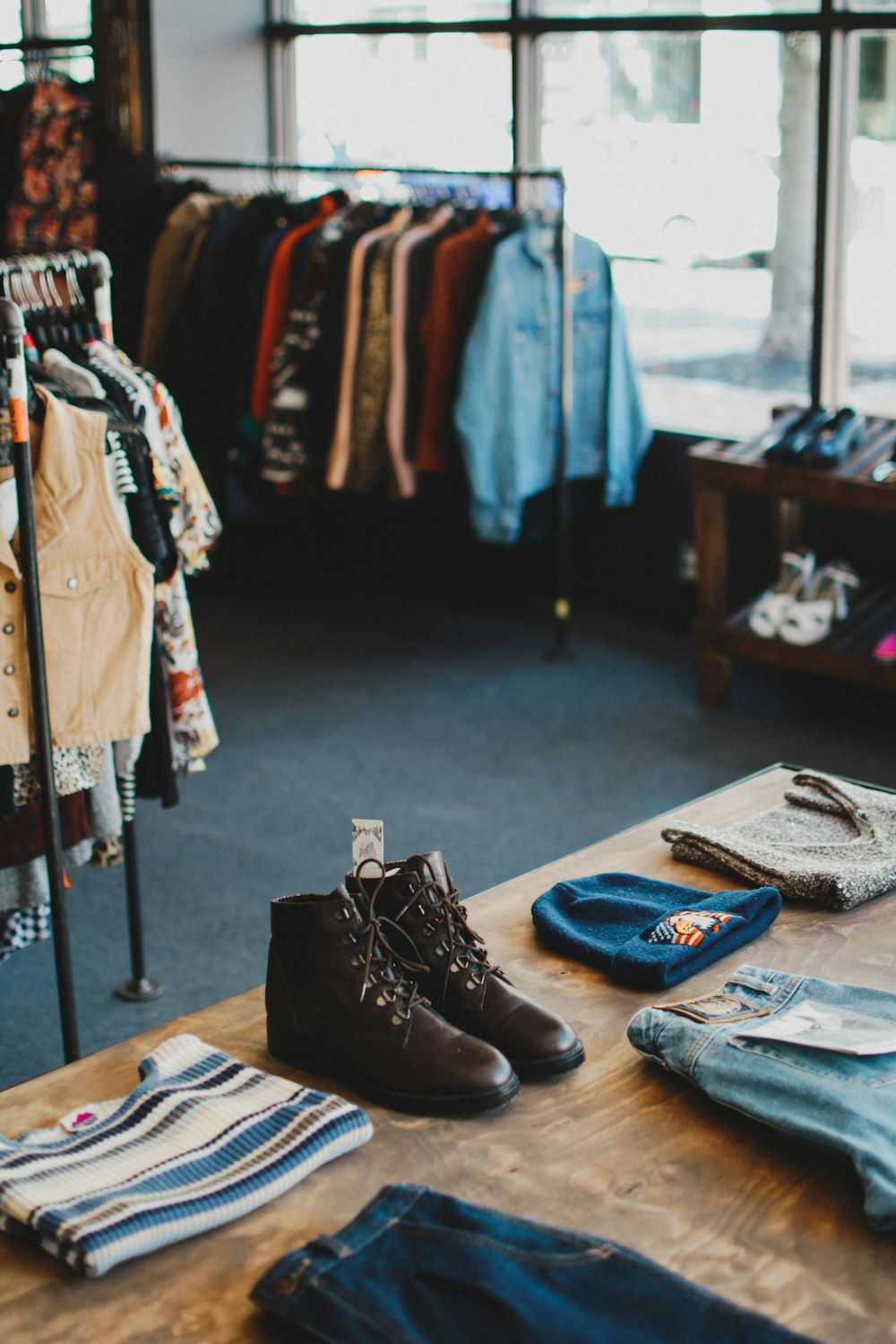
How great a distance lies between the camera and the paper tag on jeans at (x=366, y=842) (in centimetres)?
133

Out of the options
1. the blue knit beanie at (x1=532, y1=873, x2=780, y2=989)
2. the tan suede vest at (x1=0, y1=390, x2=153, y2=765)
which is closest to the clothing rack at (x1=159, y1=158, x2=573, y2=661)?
the tan suede vest at (x1=0, y1=390, x2=153, y2=765)

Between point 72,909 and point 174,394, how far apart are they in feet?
7.87

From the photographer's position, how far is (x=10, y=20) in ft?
23.1

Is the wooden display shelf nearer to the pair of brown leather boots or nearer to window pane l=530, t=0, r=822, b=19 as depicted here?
window pane l=530, t=0, r=822, b=19

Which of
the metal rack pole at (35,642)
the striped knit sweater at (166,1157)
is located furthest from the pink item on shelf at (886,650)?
the striped knit sweater at (166,1157)

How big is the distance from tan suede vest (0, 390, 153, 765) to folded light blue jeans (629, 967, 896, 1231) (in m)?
1.04

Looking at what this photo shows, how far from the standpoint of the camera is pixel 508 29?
4.84 meters

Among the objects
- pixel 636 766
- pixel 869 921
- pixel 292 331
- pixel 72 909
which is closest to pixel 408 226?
pixel 292 331

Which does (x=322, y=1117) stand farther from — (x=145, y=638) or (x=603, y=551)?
(x=603, y=551)

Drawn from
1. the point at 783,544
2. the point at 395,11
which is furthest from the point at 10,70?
the point at 783,544

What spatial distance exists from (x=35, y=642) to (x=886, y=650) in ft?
8.11

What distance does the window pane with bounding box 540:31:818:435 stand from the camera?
4324mm

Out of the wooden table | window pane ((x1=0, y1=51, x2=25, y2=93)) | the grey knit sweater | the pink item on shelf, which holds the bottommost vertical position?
the pink item on shelf

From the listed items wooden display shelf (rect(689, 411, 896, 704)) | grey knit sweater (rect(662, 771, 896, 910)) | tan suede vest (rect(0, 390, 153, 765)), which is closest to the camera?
grey knit sweater (rect(662, 771, 896, 910))
